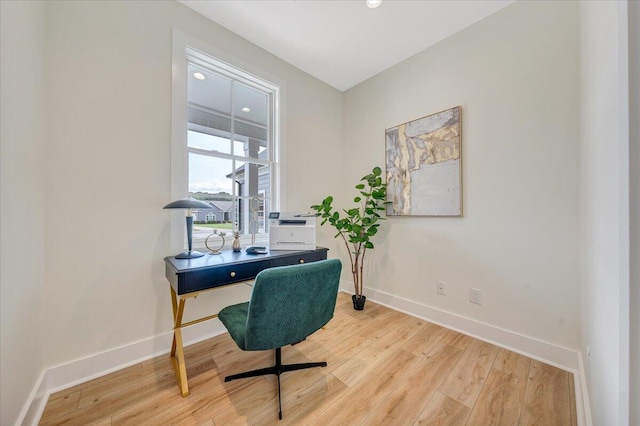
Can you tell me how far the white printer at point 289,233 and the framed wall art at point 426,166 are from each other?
3.54 feet

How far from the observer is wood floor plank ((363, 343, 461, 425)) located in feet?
4.09

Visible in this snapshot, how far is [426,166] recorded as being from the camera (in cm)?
229

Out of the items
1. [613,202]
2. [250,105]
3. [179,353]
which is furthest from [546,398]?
[250,105]

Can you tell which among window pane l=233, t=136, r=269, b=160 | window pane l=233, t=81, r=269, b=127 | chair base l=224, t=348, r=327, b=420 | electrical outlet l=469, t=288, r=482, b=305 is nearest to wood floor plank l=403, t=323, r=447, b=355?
electrical outlet l=469, t=288, r=482, b=305

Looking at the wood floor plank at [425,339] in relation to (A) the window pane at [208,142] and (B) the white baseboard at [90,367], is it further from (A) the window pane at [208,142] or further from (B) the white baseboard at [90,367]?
(A) the window pane at [208,142]

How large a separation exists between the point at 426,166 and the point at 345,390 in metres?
1.99

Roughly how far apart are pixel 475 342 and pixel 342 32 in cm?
299

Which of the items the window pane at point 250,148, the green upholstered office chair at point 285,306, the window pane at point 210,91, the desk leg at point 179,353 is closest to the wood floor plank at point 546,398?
the green upholstered office chair at point 285,306

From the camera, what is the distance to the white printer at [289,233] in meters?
2.07

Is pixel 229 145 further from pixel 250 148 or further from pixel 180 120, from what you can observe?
pixel 180 120

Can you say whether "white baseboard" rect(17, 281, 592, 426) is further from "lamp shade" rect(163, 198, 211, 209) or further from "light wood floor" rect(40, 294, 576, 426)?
"lamp shade" rect(163, 198, 211, 209)

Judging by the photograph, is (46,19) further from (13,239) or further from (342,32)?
(342,32)

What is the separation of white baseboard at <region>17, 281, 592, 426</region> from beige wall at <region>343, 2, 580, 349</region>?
0.07 m

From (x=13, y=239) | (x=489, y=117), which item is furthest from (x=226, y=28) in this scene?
(x=489, y=117)
